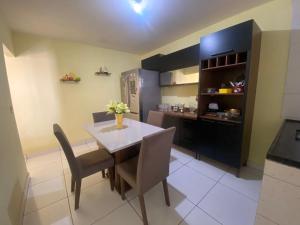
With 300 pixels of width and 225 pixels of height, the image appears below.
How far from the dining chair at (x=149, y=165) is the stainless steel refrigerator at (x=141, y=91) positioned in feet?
6.30

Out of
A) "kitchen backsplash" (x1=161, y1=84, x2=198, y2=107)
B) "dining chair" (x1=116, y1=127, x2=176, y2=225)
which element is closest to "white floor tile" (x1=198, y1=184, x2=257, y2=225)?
"dining chair" (x1=116, y1=127, x2=176, y2=225)

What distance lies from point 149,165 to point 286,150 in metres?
1.00

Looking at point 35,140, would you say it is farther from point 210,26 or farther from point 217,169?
point 210,26

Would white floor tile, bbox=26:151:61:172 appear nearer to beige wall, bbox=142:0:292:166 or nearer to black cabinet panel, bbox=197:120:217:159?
black cabinet panel, bbox=197:120:217:159

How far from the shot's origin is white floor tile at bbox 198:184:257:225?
4.33ft

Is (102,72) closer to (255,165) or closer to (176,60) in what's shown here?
(176,60)

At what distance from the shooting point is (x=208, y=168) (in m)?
2.15

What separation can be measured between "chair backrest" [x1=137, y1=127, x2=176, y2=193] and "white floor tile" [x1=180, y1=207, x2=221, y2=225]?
0.47 m

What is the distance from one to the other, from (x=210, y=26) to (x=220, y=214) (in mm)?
2835

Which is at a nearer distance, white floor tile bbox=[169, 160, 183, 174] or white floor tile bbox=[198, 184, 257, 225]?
white floor tile bbox=[198, 184, 257, 225]

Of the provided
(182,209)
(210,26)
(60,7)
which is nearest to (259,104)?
(210,26)

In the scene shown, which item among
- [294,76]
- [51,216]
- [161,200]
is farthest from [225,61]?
[51,216]

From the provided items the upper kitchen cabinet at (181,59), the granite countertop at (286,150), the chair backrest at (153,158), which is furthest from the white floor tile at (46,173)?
the upper kitchen cabinet at (181,59)

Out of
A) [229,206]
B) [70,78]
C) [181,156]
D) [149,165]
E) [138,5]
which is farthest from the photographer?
[70,78]
